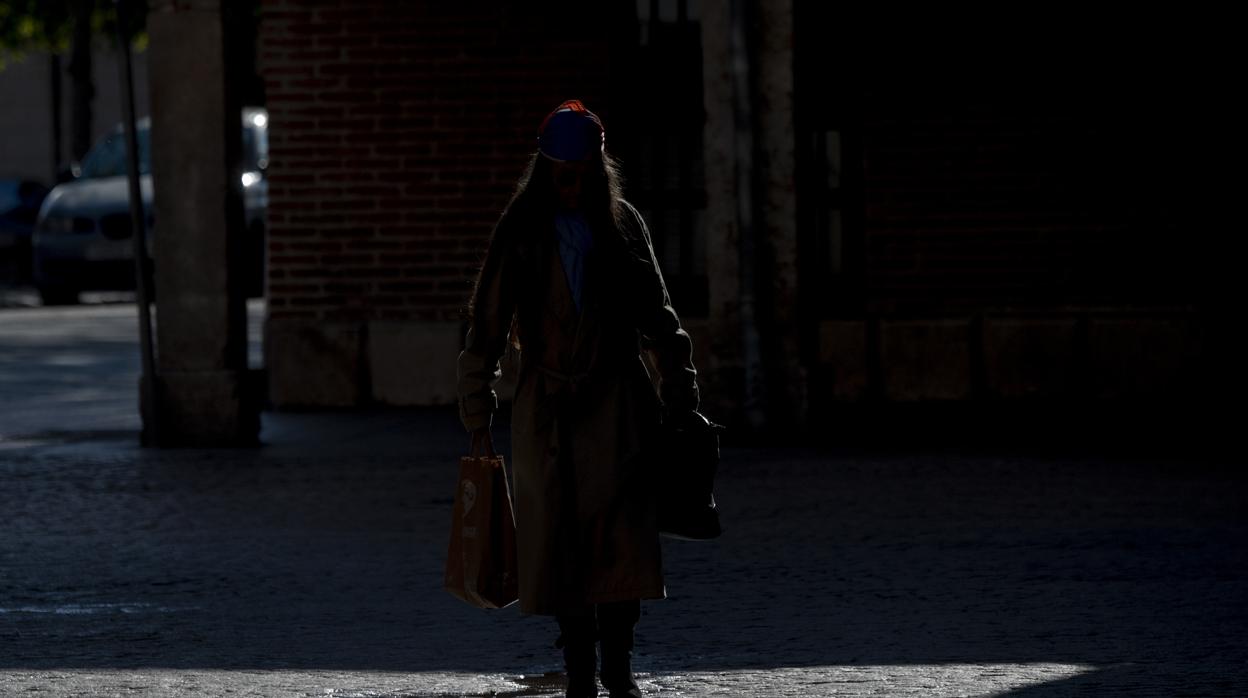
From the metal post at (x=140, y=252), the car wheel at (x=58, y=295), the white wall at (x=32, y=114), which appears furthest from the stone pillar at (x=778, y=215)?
the white wall at (x=32, y=114)

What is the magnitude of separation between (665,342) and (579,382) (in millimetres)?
248

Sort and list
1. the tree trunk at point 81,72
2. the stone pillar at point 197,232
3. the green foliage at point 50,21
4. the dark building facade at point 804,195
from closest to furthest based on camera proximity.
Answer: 1. the stone pillar at point 197,232
2. the dark building facade at point 804,195
3. the tree trunk at point 81,72
4. the green foliage at point 50,21

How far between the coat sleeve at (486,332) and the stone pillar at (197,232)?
711 cm

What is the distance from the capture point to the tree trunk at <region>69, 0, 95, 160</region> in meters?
38.0

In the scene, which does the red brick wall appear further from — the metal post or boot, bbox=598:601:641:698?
boot, bbox=598:601:641:698

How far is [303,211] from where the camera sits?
1551 cm

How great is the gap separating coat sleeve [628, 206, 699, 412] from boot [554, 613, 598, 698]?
610 millimetres

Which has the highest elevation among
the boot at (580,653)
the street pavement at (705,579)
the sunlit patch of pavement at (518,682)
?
the boot at (580,653)

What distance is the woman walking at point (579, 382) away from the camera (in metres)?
6.05

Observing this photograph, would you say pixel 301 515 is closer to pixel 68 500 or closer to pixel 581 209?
pixel 68 500

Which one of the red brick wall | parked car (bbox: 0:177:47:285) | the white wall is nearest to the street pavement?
the red brick wall

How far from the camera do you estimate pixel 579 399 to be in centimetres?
606

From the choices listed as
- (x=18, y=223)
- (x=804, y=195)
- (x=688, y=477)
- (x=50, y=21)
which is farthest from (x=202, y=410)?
(x=50, y=21)

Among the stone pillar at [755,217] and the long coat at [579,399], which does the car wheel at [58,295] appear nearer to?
the stone pillar at [755,217]
